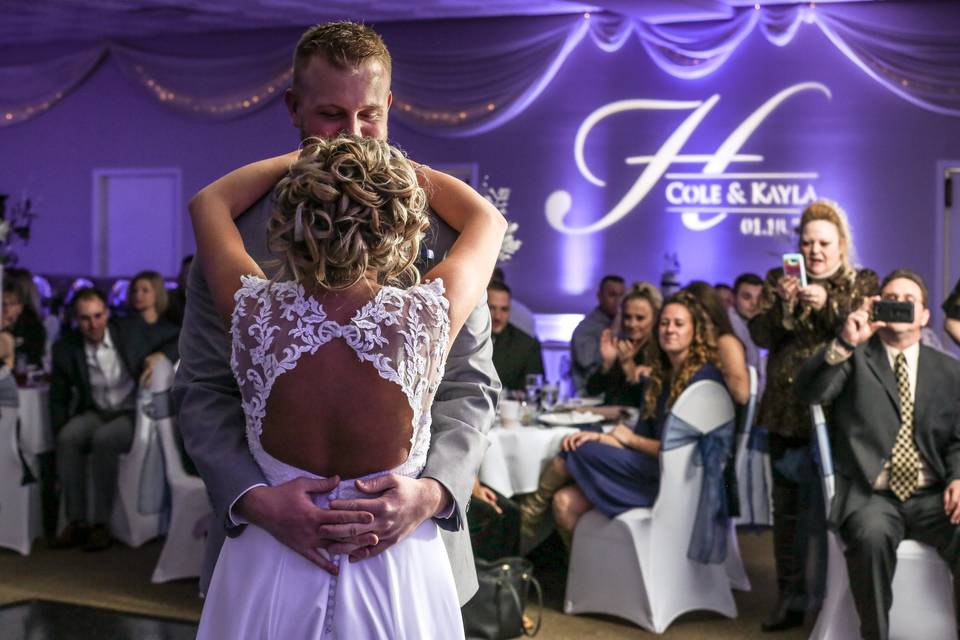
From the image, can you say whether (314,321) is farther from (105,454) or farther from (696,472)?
(105,454)

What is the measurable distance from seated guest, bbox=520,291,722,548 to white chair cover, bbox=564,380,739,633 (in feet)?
0.28

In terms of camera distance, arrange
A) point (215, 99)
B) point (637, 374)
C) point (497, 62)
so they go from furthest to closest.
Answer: point (215, 99) < point (497, 62) < point (637, 374)

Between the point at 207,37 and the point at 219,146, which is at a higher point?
the point at 207,37

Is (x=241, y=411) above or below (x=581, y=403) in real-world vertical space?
above

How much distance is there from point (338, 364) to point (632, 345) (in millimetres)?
4707

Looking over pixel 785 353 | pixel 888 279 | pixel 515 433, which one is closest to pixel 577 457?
pixel 515 433

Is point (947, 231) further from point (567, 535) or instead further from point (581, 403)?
point (567, 535)

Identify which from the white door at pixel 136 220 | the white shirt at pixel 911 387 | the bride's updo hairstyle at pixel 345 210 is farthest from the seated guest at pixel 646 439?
the white door at pixel 136 220

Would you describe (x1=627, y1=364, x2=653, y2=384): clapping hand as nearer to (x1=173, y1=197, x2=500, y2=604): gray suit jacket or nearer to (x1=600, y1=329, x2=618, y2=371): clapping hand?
(x1=600, y1=329, x2=618, y2=371): clapping hand

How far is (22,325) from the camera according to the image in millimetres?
7484

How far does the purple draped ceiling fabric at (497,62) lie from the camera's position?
29.5ft

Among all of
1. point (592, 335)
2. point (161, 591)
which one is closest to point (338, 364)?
point (161, 591)

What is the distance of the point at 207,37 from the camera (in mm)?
11375

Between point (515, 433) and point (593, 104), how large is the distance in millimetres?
5144
